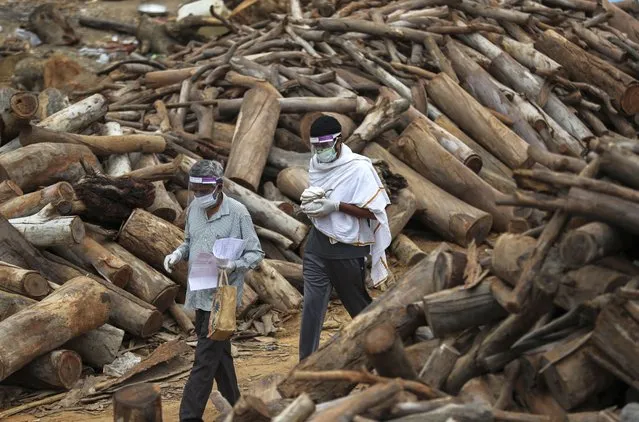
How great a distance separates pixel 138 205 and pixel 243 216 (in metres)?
3.48

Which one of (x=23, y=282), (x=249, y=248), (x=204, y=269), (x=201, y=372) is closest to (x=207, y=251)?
(x=204, y=269)

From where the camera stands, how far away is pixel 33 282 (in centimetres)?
962

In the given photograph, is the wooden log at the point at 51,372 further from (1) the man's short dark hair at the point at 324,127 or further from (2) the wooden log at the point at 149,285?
(1) the man's short dark hair at the point at 324,127

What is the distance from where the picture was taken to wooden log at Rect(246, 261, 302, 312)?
11.1m

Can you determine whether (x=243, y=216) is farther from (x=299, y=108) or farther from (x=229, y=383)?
(x=299, y=108)

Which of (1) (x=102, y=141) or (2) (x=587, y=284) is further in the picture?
(1) (x=102, y=141)

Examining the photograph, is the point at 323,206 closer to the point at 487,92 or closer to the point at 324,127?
the point at 324,127

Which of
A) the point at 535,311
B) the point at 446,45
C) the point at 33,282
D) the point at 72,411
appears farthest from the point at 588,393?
the point at 446,45

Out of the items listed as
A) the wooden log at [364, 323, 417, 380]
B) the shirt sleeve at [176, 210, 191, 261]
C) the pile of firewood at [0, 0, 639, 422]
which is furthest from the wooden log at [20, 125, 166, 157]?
the wooden log at [364, 323, 417, 380]

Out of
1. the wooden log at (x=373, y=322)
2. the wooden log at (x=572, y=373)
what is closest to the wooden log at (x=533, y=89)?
the wooden log at (x=373, y=322)

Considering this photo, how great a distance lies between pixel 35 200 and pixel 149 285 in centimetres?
150

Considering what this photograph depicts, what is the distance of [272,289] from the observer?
11070 mm

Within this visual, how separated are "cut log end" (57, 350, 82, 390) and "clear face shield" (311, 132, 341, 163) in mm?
2854

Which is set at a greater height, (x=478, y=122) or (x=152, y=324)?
(x=478, y=122)
